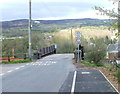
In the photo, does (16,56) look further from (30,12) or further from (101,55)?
(101,55)

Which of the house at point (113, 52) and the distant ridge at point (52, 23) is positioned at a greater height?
the distant ridge at point (52, 23)

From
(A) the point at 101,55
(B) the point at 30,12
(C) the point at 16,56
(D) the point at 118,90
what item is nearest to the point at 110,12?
(D) the point at 118,90

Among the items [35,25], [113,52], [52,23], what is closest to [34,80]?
[113,52]

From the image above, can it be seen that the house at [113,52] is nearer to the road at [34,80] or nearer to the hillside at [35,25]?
the road at [34,80]

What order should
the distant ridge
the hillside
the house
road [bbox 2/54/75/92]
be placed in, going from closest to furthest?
road [bbox 2/54/75/92]
the house
the distant ridge
the hillside

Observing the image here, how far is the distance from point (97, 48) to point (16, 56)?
62.6ft

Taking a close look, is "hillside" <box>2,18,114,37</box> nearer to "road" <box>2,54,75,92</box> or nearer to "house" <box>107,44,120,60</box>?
"house" <box>107,44,120,60</box>

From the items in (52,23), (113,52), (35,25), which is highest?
(52,23)

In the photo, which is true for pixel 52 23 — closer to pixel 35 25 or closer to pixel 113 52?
pixel 35 25

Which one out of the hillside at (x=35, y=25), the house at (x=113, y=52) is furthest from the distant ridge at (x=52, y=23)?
the house at (x=113, y=52)

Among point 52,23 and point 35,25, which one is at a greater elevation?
point 52,23

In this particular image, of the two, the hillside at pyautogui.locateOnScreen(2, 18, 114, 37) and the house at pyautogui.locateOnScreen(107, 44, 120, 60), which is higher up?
the hillside at pyautogui.locateOnScreen(2, 18, 114, 37)

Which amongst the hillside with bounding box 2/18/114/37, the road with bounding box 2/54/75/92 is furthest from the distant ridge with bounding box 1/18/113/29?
the road with bounding box 2/54/75/92

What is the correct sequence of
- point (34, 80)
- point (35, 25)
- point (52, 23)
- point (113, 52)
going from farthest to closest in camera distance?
1. point (52, 23)
2. point (35, 25)
3. point (113, 52)
4. point (34, 80)
